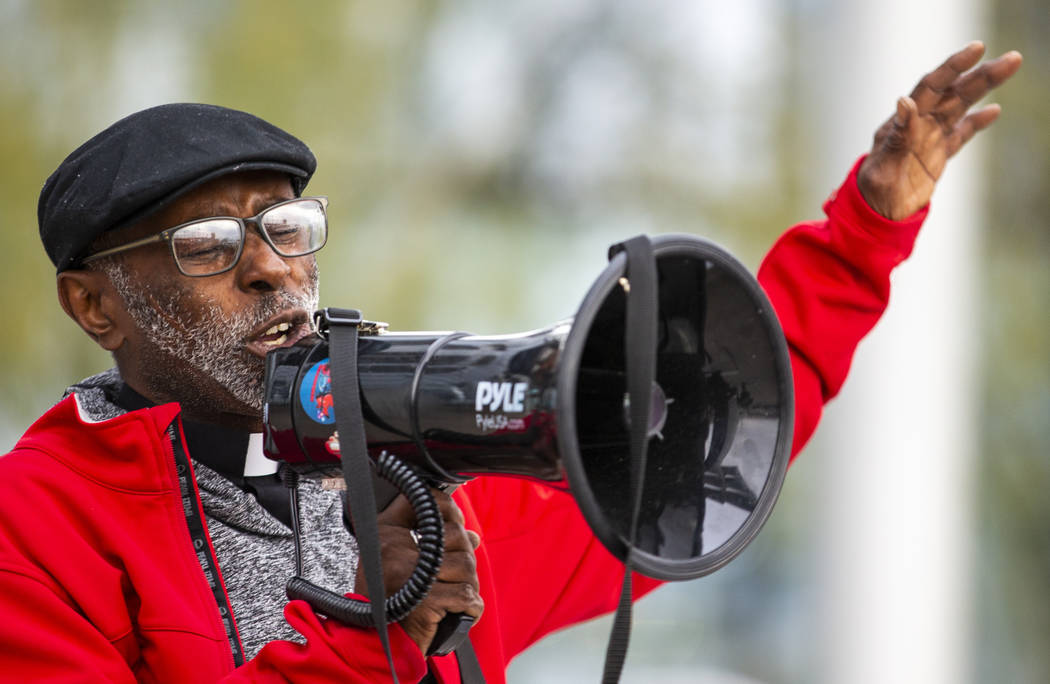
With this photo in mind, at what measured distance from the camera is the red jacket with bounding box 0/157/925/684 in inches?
56.5

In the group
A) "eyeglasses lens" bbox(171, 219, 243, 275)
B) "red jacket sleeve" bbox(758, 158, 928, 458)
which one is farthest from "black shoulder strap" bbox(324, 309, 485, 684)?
"red jacket sleeve" bbox(758, 158, 928, 458)

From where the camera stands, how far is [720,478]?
143cm

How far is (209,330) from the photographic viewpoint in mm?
1729

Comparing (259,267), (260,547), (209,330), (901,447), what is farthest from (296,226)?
(901,447)

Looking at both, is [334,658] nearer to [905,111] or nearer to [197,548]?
[197,548]

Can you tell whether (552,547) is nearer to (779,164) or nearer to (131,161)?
(131,161)

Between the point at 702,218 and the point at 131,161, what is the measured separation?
11.8ft

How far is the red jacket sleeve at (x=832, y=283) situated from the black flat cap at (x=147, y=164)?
82 cm

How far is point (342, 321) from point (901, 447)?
3118 mm

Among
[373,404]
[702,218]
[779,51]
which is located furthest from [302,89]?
[373,404]

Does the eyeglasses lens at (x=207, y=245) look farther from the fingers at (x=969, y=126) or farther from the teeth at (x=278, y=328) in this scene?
the fingers at (x=969, y=126)

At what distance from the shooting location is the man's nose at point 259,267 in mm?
1714

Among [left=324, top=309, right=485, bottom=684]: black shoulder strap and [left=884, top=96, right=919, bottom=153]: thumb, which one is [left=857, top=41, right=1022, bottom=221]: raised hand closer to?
[left=884, top=96, right=919, bottom=153]: thumb

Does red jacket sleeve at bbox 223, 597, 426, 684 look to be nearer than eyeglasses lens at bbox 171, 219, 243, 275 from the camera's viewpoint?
Yes
